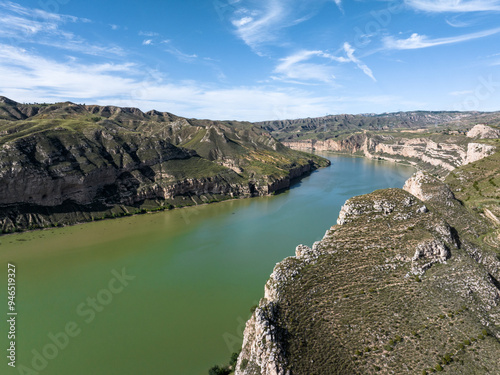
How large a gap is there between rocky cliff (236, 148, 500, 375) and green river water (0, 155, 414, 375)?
1274 centimetres

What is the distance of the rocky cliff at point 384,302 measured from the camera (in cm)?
2341

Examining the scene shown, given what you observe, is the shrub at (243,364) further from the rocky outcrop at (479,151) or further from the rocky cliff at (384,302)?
the rocky outcrop at (479,151)

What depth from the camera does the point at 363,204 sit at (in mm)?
41750

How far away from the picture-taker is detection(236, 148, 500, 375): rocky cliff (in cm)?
2341

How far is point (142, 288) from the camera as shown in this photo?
165 ft

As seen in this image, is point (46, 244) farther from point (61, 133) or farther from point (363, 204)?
point (363, 204)

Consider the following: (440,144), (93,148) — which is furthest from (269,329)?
(440,144)

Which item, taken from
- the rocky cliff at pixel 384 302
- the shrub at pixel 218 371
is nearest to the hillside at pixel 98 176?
the shrub at pixel 218 371

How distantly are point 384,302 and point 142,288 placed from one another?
41471 millimetres

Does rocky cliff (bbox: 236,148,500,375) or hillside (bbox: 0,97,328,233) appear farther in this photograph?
hillside (bbox: 0,97,328,233)

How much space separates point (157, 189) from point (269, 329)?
97.7m

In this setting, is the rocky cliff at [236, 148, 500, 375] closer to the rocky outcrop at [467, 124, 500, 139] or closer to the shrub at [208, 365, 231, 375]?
the shrub at [208, 365, 231, 375]

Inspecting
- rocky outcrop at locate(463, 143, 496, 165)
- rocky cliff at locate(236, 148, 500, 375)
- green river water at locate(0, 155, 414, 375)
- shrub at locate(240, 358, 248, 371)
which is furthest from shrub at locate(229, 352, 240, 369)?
rocky outcrop at locate(463, 143, 496, 165)

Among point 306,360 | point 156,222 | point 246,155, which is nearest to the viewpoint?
point 306,360
